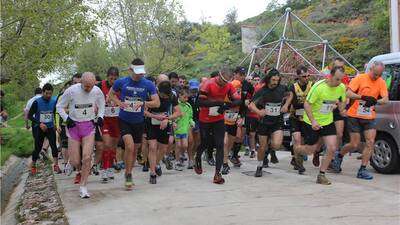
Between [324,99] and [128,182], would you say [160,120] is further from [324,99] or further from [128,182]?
[324,99]

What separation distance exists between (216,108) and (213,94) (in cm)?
24

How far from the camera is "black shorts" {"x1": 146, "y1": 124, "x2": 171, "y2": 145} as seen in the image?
8.80 metres

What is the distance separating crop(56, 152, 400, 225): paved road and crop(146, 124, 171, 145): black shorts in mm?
726

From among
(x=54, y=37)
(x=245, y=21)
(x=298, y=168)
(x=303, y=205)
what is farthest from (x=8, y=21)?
(x=245, y=21)

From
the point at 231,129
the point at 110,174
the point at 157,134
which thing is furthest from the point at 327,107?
the point at 110,174

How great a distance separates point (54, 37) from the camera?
41.9 feet

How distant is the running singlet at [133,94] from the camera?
8094 mm

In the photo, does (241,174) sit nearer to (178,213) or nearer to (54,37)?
(178,213)

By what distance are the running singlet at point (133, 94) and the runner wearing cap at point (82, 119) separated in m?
0.45

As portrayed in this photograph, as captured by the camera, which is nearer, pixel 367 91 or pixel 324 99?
pixel 324 99

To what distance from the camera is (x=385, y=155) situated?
363 inches

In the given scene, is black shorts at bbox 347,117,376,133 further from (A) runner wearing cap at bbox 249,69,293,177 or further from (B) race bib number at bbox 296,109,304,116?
(A) runner wearing cap at bbox 249,69,293,177

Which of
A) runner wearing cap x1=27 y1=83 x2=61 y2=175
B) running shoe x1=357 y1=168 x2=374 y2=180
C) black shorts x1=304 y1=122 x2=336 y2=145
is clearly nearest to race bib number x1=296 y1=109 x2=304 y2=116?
black shorts x1=304 y1=122 x2=336 y2=145

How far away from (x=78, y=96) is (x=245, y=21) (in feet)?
179
